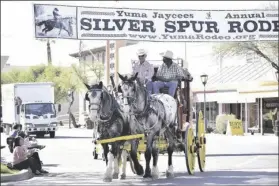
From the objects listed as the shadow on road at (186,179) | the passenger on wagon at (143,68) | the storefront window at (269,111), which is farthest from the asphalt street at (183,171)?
the storefront window at (269,111)

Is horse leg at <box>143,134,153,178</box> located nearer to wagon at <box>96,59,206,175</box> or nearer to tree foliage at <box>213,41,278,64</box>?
wagon at <box>96,59,206,175</box>

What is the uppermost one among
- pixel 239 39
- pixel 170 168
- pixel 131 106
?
pixel 239 39

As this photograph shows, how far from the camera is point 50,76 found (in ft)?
→ 150

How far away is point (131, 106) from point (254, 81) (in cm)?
2796

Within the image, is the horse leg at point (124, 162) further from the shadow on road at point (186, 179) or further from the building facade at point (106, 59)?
the building facade at point (106, 59)

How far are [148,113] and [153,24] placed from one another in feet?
13.7

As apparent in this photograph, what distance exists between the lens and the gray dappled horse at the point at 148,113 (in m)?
13.2

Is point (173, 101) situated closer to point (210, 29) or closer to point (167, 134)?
point (167, 134)

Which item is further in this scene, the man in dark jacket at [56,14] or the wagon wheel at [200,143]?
the man in dark jacket at [56,14]

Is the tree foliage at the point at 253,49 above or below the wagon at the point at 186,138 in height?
above

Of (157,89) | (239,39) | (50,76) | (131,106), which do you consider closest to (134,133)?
(131,106)

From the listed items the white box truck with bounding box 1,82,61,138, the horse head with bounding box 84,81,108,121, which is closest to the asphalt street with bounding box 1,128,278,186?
the horse head with bounding box 84,81,108,121

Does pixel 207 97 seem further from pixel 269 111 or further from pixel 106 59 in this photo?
pixel 106 59

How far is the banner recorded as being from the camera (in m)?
16.5
